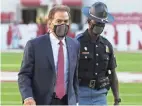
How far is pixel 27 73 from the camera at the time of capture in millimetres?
5789

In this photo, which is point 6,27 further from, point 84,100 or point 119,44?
point 84,100

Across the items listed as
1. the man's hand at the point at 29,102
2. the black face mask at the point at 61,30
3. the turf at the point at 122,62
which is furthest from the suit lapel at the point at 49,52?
the turf at the point at 122,62

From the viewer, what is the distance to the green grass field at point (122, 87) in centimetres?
1370

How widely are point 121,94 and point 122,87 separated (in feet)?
5.05

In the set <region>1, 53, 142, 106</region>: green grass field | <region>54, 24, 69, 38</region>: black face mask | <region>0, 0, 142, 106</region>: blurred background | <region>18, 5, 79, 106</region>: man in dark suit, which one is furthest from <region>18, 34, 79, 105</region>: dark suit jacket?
<region>1, 53, 142, 106</region>: green grass field

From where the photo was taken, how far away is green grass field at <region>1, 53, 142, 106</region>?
1370cm

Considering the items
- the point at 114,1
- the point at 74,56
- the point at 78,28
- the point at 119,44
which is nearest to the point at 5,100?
the point at 74,56

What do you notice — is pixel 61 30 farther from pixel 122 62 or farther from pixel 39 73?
pixel 122 62

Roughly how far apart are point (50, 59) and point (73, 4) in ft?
129

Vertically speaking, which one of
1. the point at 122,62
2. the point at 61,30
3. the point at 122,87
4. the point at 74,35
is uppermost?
the point at 61,30

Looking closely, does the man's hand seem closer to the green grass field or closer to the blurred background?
the blurred background

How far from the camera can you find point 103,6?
279 inches

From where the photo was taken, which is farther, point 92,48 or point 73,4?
point 73,4

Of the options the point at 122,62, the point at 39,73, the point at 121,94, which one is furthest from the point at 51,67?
the point at 122,62
